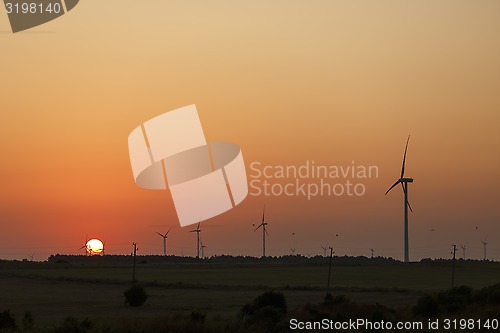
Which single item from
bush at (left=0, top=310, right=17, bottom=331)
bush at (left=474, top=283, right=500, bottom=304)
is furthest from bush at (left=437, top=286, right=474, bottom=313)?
bush at (left=0, top=310, right=17, bottom=331)

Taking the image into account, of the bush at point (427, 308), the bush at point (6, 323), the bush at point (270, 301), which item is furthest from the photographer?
the bush at point (270, 301)

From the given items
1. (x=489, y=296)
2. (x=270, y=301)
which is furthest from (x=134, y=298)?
(x=489, y=296)

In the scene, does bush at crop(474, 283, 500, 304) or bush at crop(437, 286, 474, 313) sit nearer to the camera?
bush at crop(474, 283, 500, 304)

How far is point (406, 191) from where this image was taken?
176 meters

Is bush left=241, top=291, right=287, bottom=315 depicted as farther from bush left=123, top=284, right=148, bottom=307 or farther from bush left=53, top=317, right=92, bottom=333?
bush left=123, top=284, right=148, bottom=307

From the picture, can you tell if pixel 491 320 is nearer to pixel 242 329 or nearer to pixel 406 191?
pixel 242 329

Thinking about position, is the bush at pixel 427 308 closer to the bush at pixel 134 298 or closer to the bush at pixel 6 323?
the bush at pixel 6 323

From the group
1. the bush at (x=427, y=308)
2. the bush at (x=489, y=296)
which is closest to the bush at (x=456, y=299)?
the bush at (x=489, y=296)

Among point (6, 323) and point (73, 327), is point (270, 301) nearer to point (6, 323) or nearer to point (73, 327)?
point (73, 327)

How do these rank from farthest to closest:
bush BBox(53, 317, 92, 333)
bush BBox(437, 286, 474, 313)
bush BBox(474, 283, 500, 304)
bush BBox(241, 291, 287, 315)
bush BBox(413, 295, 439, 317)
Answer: bush BBox(241, 291, 287, 315) → bush BBox(437, 286, 474, 313) → bush BBox(413, 295, 439, 317) → bush BBox(474, 283, 500, 304) → bush BBox(53, 317, 92, 333)

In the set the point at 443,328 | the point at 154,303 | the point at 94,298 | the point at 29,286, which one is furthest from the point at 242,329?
the point at 29,286

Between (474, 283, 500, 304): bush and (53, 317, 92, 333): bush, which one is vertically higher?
(474, 283, 500, 304): bush

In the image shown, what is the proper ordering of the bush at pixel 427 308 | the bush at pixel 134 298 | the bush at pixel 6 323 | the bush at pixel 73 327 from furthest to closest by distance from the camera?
the bush at pixel 134 298 < the bush at pixel 427 308 < the bush at pixel 6 323 < the bush at pixel 73 327

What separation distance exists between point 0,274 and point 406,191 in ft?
265
